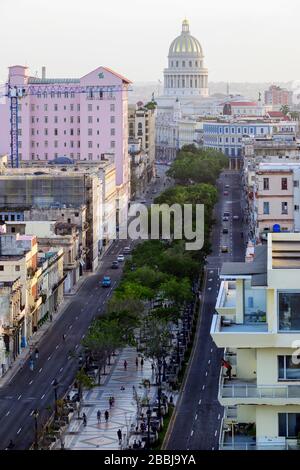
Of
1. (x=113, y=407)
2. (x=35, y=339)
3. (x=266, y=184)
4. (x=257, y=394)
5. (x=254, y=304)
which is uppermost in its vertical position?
(x=254, y=304)

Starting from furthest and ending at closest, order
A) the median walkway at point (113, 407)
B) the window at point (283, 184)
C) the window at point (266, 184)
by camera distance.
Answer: the window at point (266, 184) < the window at point (283, 184) < the median walkway at point (113, 407)

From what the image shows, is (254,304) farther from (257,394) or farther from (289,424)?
(289,424)

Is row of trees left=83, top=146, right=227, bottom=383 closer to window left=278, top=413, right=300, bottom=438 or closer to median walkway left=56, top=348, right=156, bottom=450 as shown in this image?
median walkway left=56, top=348, right=156, bottom=450

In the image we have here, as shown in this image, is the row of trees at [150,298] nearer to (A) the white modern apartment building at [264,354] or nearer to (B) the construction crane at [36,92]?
(A) the white modern apartment building at [264,354]

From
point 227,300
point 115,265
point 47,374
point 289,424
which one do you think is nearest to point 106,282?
point 115,265

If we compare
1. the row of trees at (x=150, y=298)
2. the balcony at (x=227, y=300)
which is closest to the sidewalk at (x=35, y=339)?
the row of trees at (x=150, y=298)
